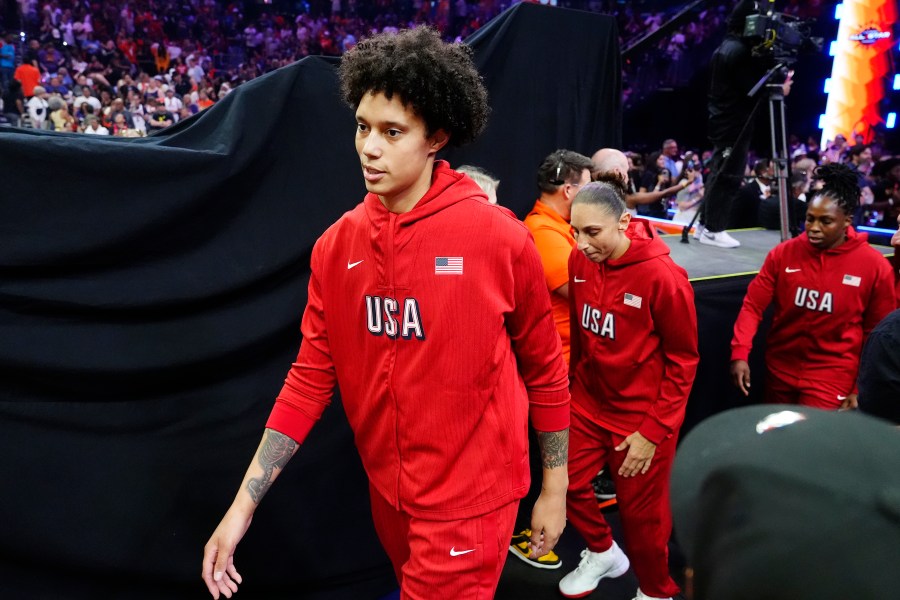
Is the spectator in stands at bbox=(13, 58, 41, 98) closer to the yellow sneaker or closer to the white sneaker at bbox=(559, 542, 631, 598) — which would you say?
the yellow sneaker

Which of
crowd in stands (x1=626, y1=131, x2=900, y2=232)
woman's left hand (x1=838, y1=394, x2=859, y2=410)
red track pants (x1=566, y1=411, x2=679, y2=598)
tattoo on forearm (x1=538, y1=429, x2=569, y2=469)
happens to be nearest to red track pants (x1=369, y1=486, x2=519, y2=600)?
tattoo on forearm (x1=538, y1=429, x2=569, y2=469)

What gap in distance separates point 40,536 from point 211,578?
98 centimetres

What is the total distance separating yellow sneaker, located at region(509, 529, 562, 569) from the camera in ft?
11.1

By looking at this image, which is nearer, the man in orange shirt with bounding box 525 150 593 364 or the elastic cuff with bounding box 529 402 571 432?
the elastic cuff with bounding box 529 402 571 432

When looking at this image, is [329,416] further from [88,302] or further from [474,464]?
[474,464]

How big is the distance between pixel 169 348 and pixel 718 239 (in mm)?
3969

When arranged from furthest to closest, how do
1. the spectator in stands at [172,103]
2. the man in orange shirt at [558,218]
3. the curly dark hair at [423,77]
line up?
the spectator in stands at [172,103]
the man in orange shirt at [558,218]
the curly dark hair at [423,77]

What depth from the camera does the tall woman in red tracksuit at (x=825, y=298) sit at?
11.2 ft

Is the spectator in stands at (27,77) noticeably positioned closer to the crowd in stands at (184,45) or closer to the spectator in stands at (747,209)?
the crowd in stands at (184,45)

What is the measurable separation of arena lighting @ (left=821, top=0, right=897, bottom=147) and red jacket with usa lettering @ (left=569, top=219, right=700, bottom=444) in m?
12.8

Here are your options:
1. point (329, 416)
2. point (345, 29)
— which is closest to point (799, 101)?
point (345, 29)

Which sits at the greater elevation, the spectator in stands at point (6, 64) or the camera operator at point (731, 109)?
the spectator in stands at point (6, 64)

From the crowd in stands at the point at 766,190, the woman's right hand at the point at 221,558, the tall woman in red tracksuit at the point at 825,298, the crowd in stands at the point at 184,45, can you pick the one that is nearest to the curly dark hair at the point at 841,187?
the tall woman in red tracksuit at the point at 825,298

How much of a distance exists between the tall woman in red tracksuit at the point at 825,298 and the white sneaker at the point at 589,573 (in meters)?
1.11
